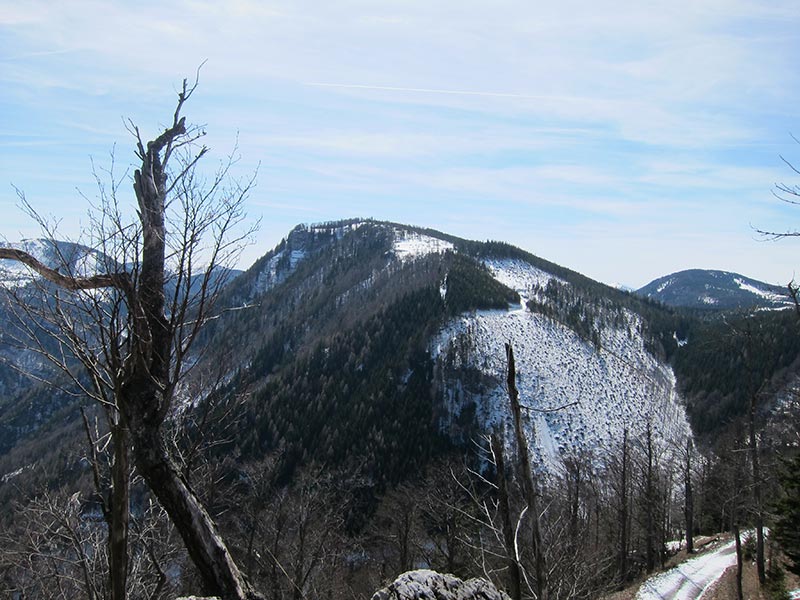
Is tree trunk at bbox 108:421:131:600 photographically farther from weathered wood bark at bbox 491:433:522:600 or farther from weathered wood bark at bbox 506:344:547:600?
weathered wood bark at bbox 491:433:522:600

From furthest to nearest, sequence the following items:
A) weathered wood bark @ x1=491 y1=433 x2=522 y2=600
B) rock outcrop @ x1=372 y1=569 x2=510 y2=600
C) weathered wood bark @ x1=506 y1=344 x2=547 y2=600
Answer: weathered wood bark @ x1=491 y1=433 x2=522 y2=600 → weathered wood bark @ x1=506 y1=344 x2=547 y2=600 → rock outcrop @ x1=372 y1=569 x2=510 y2=600

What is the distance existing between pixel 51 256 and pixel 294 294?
198 metres

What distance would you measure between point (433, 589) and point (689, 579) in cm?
2503

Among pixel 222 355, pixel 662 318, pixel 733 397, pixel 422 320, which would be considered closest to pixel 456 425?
pixel 422 320

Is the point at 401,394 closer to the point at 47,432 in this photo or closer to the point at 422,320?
the point at 422,320

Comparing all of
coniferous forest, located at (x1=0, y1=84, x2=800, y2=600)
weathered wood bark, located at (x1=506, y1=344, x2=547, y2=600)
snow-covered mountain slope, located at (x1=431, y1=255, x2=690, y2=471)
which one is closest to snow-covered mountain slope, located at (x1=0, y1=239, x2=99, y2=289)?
coniferous forest, located at (x1=0, y1=84, x2=800, y2=600)

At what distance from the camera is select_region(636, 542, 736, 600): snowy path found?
828 inches

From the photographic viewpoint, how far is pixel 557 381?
106375 mm

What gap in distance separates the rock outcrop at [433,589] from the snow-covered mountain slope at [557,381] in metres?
73.7

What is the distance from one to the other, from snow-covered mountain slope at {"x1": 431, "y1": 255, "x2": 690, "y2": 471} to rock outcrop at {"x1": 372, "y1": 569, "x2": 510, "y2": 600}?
73.7m

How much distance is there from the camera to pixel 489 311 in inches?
4860

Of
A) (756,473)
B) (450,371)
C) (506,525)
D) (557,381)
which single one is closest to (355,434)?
(450,371)

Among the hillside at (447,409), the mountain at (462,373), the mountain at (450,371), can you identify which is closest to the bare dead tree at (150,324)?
the hillside at (447,409)

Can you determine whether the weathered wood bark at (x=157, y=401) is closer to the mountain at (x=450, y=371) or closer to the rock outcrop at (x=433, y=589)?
the rock outcrop at (x=433, y=589)
